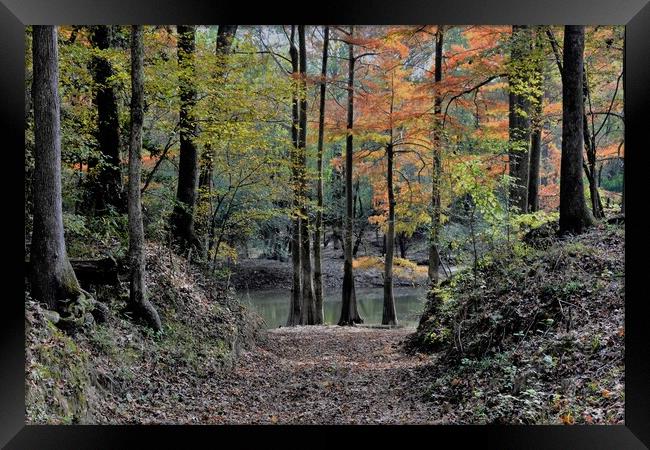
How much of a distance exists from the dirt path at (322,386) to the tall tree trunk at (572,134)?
9.25ft

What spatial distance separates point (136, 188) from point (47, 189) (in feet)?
3.83

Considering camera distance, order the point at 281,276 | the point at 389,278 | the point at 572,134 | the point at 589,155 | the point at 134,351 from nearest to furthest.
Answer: the point at 134,351 → the point at 572,134 → the point at 589,155 → the point at 389,278 → the point at 281,276

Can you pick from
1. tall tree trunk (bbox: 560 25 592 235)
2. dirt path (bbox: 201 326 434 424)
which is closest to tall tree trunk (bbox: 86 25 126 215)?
dirt path (bbox: 201 326 434 424)

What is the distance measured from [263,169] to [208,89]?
2.05m

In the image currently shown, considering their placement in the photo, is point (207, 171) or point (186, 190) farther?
point (207, 171)

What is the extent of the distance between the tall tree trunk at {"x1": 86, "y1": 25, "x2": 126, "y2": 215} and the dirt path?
121 inches

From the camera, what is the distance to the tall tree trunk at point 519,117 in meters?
8.58

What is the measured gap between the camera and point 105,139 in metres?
7.98

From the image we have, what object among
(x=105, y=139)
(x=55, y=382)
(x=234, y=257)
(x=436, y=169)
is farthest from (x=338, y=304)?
(x=55, y=382)

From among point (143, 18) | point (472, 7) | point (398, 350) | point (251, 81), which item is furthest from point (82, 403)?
point (251, 81)

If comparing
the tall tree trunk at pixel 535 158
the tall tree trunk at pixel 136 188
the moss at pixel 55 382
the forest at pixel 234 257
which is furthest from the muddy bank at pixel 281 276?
the moss at pixel 55 382

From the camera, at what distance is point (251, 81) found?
8672 mm

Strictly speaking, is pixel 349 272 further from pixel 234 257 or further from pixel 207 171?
pixel 207 171

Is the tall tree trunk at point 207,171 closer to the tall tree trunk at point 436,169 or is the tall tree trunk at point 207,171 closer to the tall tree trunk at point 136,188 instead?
the tall tree trunk at point 136,188
